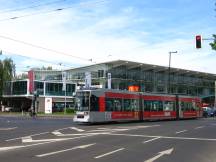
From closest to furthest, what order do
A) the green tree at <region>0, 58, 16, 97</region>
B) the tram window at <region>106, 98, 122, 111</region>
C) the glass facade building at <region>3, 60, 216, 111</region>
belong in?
the tram window at <region>106, 98, 122, 111</region>
the glass facade building at <region>3, 60, 216, 111</region>
the green tree at <region>0, 58, 16, 97</region>

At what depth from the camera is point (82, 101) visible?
37.8 meters

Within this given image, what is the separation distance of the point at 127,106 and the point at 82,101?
6.33 metres

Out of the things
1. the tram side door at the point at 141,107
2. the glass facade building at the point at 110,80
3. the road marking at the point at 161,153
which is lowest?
the road marking at the point at 161,153

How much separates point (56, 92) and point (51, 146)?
279ft

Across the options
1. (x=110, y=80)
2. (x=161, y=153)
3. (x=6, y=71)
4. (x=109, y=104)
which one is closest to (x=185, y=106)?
(x=109, y=104)

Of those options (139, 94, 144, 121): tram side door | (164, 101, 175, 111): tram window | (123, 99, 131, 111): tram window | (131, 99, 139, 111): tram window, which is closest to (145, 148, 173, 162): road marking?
(123, 99, 131, 111): tram window

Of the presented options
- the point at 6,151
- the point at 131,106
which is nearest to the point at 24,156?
the point at 6,151

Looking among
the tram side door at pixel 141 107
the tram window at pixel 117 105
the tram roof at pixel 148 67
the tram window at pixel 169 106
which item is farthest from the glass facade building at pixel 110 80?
the tram window at pixel 117 105

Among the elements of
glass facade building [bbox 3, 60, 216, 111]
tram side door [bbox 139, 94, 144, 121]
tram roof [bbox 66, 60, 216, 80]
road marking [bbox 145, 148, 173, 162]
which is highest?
tram roof [bbox 66, 60, 216, 80]

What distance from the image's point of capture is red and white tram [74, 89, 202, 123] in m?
37.7

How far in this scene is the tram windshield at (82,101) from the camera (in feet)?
123

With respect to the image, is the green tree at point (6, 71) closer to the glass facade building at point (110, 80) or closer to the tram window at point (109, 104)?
the glass facade building at point (110, 80)

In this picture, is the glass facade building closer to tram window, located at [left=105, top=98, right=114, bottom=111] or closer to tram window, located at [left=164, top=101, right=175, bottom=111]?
tram window, located at [left=164, top=101, right=175, bottom=111]

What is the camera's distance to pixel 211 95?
135125 millimetres
